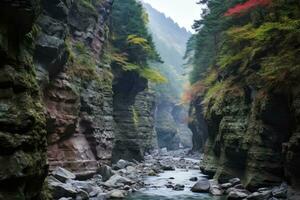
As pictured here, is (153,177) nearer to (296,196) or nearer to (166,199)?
(166,199)

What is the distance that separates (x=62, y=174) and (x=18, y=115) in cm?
1043

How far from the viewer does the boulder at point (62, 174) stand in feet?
60.5

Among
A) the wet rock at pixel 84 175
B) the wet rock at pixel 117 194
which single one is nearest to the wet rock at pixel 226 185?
the wet rock at pixel 117 194

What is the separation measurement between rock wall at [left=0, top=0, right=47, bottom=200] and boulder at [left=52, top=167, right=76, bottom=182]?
8.10 m

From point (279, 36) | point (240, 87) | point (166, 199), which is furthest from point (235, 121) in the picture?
point (166, 199)

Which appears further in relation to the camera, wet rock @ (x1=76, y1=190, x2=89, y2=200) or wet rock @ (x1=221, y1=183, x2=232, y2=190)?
wet rock @ (x1=221, y1=183, x2=232, y2=190)

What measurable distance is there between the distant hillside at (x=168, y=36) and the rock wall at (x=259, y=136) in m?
99.3

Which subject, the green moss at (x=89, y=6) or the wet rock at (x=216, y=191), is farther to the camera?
the green moss at (x=89, y=6)

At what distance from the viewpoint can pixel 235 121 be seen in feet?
75.3

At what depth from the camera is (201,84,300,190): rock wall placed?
1662cm

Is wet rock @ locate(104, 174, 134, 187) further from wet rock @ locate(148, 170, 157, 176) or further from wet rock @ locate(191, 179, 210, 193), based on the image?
wet rock @ locate(148, 170, 157, 176)

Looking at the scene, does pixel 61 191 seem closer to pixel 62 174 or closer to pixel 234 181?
pixel 62 174

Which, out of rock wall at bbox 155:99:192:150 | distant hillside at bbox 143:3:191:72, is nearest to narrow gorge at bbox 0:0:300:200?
rock wall at bbox 155:99:192:150

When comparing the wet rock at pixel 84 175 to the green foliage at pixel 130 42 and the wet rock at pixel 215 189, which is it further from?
the green foliage at pixel 130 42
